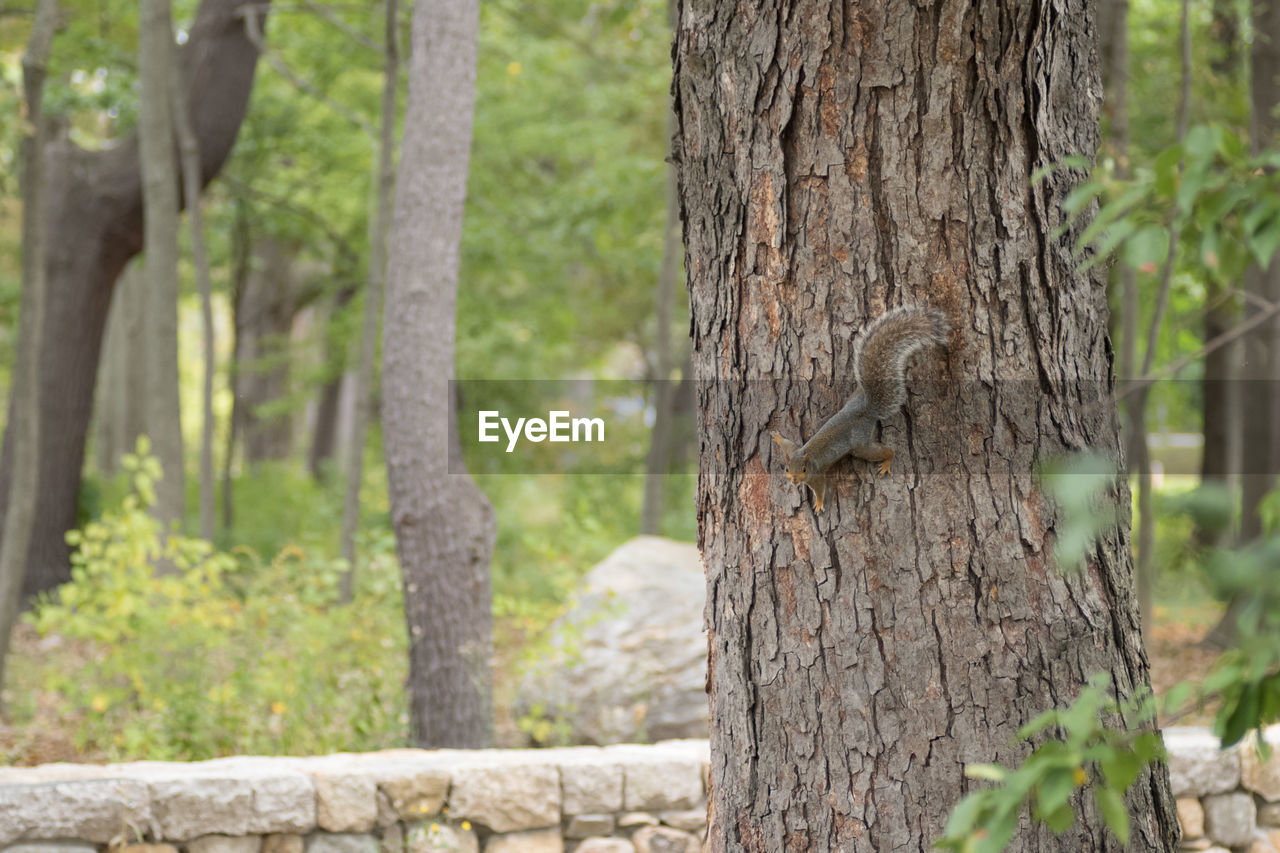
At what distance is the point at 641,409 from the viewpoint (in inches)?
567

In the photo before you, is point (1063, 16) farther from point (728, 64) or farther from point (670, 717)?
point (670, 717)

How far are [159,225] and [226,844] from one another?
4960 mm

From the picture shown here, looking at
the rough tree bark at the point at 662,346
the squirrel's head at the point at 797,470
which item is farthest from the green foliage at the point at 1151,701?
the rough tree bark at the point at 662,346

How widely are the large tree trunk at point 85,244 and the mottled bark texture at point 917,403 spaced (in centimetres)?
804

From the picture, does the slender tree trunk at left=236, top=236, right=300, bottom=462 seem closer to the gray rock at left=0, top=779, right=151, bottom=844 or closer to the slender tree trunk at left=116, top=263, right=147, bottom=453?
the slender tree trunk at left=116, top=263, right=147, bottom=453

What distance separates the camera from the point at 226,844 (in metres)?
3.54

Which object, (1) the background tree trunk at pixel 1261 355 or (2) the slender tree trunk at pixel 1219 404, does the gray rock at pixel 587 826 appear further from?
(2) the slender tree trunk at pixel 1219 404

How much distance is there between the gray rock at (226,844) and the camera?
3512 millimetres

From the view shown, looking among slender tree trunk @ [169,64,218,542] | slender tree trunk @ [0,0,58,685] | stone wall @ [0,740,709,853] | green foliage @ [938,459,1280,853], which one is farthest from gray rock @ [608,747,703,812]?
slender tree trunk @ [169,64,218,542]

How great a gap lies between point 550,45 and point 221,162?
4000 millimetres

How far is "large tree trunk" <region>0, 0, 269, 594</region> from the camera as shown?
871cm

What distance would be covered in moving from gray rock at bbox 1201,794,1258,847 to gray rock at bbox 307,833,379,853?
3.10 m

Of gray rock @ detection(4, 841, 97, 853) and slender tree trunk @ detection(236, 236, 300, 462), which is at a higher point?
slender tree trunk @ detection(236, 236, 300, 462)

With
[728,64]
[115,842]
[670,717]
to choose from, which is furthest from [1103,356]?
[670,717]
